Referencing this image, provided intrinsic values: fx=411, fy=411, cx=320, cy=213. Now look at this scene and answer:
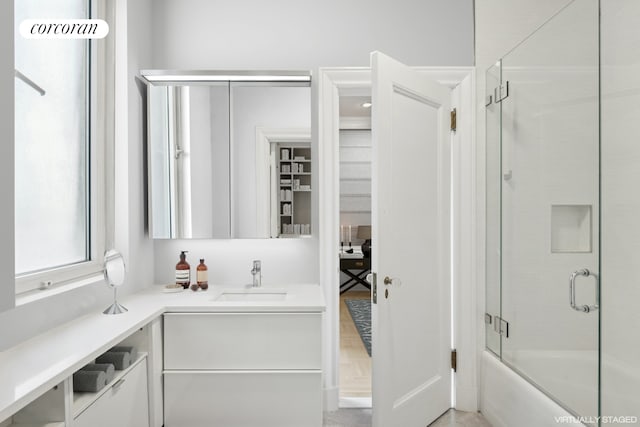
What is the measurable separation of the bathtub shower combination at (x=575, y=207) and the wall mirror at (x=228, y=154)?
1.17 metres

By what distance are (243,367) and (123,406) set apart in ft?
1.75

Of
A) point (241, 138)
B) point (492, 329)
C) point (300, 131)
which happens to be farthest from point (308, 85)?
point (492, 329)

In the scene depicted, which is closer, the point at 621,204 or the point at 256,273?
the point at 621,204

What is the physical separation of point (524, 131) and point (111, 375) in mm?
2139

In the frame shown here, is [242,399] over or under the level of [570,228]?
under

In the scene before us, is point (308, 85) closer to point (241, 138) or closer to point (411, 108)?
point (241, 138)

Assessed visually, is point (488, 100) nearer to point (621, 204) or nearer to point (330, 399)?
point (621, 204)

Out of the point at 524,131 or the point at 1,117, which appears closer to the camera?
the point at 1,117

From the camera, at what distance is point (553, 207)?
1.93m

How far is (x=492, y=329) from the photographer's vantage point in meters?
2.35

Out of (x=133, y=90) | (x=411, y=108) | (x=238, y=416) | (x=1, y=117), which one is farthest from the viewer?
(x=133, y=90)

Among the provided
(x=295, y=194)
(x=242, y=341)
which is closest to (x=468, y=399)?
(x=242, y=341)

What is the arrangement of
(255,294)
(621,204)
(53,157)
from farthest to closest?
(255,294) → (621,204) → (53,157)

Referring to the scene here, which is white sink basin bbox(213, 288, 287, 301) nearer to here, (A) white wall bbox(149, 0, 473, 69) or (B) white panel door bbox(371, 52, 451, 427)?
(B) white panel door bbox(371, 52, 451, 427)
